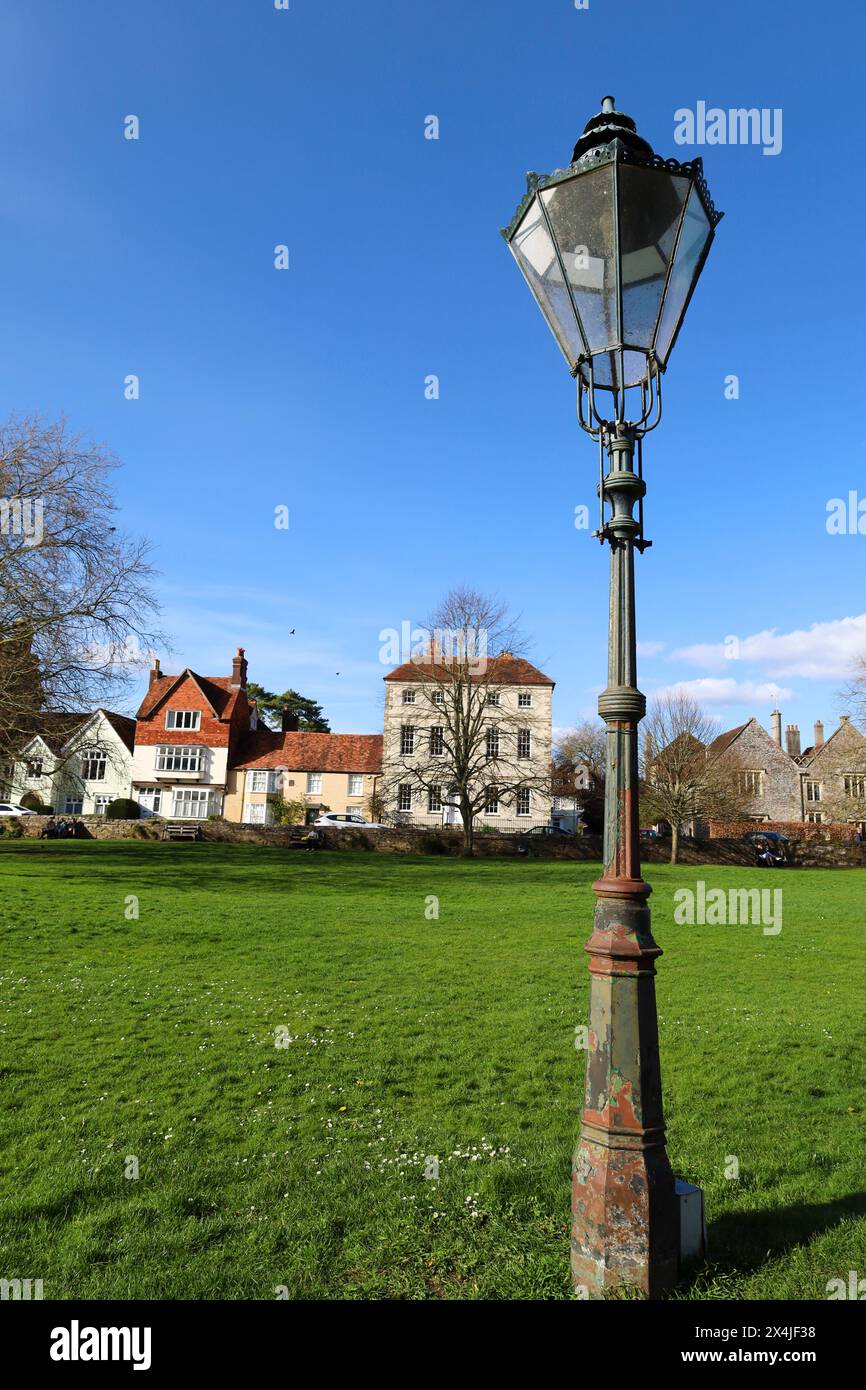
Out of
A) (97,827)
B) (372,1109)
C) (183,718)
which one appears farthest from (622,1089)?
(183,718)

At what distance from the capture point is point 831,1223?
14.8 ft

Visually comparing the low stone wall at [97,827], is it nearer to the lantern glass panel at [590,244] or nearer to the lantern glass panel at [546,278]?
the lantern glass panel at [546,278]

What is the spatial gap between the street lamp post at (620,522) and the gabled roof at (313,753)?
5405 cm

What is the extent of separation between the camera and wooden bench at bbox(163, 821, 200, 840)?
1743 inches

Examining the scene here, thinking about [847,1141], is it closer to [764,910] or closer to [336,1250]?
[336,1250]

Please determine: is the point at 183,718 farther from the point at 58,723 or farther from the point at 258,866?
the point at 58,723

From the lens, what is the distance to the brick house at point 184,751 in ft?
191

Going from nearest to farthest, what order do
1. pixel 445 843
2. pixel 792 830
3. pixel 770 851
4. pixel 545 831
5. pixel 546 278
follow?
pixel 546 278, pixel 445 843, pixel 770 851, pixel 545 831, pixel 792 830

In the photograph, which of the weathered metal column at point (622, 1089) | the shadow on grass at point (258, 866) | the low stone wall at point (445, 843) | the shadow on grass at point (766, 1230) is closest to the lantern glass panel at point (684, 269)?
the weathered metal column at point (622, 1089)

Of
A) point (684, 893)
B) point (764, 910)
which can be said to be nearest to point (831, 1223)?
point (764, 910)

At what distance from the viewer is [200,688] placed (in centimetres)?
6031

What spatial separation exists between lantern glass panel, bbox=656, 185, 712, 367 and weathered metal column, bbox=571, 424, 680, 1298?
1.96m

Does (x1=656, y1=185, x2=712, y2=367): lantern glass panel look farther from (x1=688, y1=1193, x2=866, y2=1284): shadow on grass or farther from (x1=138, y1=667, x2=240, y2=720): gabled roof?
(x1=138, y1=667, x2=240, y2=720): gabled roof

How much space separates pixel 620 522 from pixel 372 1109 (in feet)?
17.0
